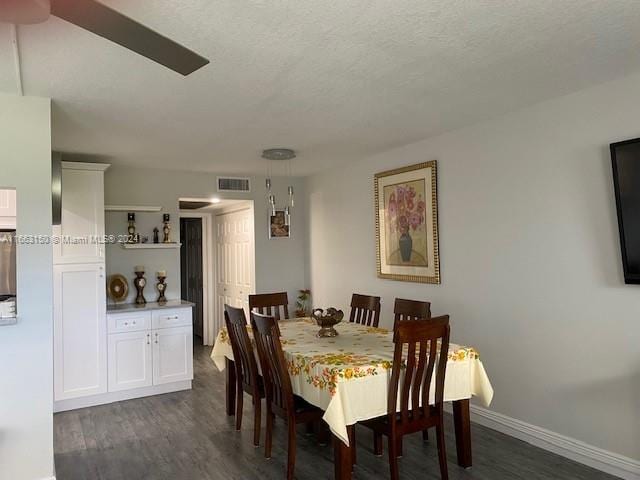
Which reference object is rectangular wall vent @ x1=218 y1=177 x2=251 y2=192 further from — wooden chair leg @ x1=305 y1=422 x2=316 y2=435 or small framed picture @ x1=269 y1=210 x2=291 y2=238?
wooden chair leg @ x1=305 y1=422 x2=316 y2=435

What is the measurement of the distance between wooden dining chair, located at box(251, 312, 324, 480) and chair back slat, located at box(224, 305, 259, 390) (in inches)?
8.7

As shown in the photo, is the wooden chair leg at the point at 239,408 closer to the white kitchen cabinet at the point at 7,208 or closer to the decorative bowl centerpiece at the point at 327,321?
the decorative bowl centerpiece at the point at 327,321

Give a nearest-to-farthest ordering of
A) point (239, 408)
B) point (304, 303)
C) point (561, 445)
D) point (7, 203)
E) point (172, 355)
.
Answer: point (561, 445)
point (7, 203)
point (239, 408)
point (172, 355)
point (304, 303)

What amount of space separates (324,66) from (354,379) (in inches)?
66.7

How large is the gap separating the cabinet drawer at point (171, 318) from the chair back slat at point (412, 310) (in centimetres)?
233

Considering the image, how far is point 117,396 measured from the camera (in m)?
4.63

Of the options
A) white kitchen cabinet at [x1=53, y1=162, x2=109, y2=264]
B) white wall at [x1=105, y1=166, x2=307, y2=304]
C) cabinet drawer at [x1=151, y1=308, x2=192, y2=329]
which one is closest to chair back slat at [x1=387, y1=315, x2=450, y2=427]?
cabinet drawer at [x1=151, y1=308, x2=192, y2=329]

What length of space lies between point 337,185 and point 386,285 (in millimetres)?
1442

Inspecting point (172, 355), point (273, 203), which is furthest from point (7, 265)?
point (273, 203)

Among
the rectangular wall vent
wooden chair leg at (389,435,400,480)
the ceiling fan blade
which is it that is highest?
the rectangular wall vent

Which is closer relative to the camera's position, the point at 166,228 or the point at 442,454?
the point at 442,454

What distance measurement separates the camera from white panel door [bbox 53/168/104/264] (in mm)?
4398

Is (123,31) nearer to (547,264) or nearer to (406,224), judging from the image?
(547,264)

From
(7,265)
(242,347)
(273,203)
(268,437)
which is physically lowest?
(268,437)
